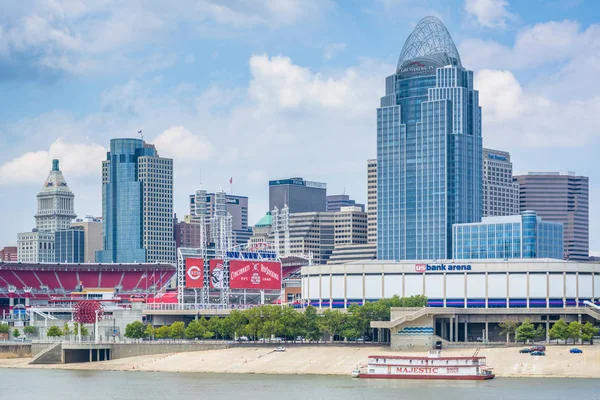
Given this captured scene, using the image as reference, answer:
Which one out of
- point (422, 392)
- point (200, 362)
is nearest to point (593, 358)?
point (422, 392)

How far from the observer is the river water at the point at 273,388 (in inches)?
5802

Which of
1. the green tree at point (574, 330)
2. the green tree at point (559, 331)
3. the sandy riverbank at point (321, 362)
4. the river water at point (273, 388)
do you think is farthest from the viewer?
the green tree at point (559, 331)

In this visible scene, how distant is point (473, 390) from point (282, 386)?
2449 cm

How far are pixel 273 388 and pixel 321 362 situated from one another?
27.2m

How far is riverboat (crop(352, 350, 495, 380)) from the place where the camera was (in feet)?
549

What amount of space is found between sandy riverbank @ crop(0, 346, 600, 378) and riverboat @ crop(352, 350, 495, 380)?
13.8 ft

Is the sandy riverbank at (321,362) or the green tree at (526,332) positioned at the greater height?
the green tree at (526,332)

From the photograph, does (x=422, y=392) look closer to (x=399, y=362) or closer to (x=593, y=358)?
(x=399, y=362)

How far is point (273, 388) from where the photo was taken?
15762cm

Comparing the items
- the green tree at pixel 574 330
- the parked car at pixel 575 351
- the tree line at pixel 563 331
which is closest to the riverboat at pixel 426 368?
the parked car at pixel 575 351

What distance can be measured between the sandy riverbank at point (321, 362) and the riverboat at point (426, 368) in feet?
13.8

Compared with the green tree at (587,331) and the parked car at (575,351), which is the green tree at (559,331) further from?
the parked car at (575,351)

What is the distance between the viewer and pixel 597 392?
14538 centimetres

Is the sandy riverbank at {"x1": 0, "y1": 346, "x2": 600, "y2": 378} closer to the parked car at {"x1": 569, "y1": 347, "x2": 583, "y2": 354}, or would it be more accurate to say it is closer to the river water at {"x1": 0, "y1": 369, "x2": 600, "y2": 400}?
the parked car at {"x1": 569, "y1": 347, "x2": 583, "y2": 354}
